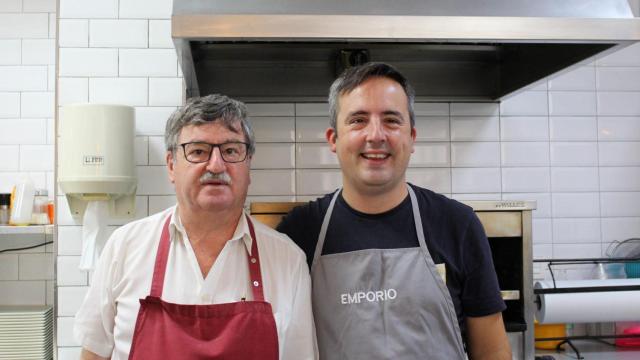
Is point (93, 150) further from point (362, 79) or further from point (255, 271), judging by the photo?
point (362, 79)

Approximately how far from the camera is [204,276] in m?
1.21

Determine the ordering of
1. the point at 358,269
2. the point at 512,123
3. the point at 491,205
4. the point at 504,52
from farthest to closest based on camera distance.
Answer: the point at 512,123 → the point at 504,52 → the point at 491,205 → the point at 358,269

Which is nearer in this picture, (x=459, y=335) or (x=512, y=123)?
(x=459, y=335)

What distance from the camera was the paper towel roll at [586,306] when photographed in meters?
1.87

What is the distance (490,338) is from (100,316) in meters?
0.95

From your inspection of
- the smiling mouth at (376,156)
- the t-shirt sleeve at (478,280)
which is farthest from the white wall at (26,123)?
the t-shirt sleeve at (478,280)

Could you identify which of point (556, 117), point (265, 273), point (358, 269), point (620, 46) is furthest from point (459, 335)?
point (556, 117)

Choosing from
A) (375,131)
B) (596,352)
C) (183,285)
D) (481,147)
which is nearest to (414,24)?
(375,131)

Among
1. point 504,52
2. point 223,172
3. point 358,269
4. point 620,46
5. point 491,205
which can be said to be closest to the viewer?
point 223,172

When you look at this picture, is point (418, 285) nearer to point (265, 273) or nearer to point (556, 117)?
point (265, 273)

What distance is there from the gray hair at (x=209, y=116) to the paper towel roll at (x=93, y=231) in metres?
0.61

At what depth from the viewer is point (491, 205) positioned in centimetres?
168

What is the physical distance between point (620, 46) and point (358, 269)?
101cm

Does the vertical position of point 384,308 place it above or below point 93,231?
below
